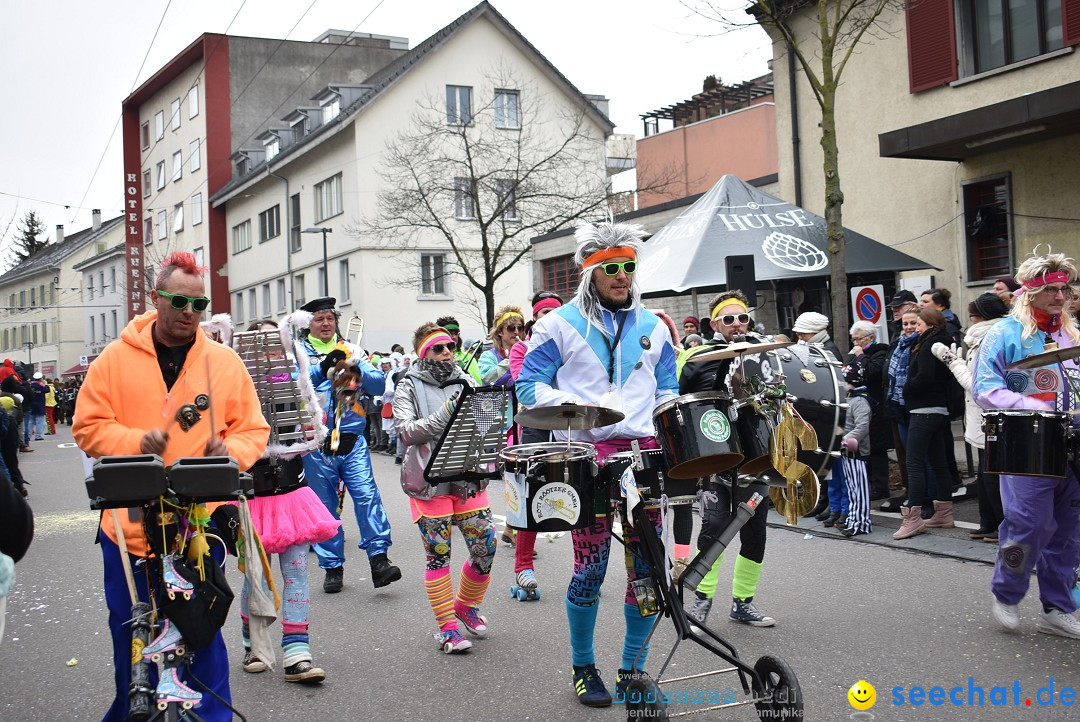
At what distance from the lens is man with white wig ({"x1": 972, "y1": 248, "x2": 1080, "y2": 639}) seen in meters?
5.57

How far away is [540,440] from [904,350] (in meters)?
3.89

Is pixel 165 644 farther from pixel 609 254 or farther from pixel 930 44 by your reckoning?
pixel 930 44

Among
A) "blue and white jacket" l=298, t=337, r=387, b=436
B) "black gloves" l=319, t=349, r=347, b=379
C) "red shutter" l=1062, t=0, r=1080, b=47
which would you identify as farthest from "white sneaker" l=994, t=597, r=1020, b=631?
"red shutter" l=1062, t=0, r=1080, b=47

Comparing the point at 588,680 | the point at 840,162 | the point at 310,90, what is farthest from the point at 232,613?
the point at 310,90

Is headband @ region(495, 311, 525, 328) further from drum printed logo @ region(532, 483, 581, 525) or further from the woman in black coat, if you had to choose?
drum printed logo @ region(532, 483, 581, 525)

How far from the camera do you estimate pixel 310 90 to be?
4944cm

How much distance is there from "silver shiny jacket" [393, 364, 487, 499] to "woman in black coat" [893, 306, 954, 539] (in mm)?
4237

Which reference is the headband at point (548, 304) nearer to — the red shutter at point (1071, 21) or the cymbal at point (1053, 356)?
the cymbal at point (1053, 356)

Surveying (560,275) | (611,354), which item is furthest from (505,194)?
(611,354)

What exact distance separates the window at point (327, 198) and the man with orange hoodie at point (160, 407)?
34057mm

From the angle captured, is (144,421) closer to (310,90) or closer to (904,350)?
(904,350)

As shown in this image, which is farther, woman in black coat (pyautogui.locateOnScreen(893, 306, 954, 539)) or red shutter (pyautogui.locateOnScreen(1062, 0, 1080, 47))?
red shutter (pyautogui.locateOnScreen(1062, 0, 1080, 47))

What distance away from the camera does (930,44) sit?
16375mm

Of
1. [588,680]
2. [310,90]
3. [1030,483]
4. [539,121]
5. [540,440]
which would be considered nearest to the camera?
[588,680]
